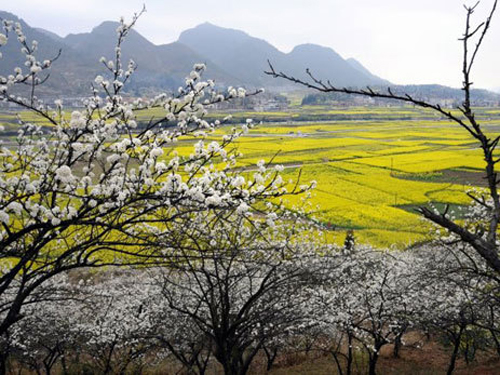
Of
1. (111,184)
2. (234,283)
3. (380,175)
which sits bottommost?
(380,175)

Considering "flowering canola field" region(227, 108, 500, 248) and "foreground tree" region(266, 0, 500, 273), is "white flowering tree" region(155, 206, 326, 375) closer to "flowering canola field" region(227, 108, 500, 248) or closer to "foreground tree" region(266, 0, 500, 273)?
"foreground tree" region(266, 0, 500, 273)

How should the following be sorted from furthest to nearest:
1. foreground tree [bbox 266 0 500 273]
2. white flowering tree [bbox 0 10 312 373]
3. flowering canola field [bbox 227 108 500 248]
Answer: flowering canola field [bbox 227 108 500 248] < white flowering tree [bbox 0 10 312 373] < foreground tree [bbox 266 0 500 273]

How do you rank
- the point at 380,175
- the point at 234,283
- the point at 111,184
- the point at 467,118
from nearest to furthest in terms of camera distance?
the point at 467,118 < the point at 111,184 < the point at 234,283 < the point at 380,175

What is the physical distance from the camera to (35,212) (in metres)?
5.00

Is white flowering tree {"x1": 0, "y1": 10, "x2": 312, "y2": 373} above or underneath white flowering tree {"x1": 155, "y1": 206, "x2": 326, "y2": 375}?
above

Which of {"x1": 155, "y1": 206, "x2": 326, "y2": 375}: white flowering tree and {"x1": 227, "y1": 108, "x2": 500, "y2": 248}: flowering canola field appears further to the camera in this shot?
{"x1": 227, "y1": 108, "x2": 500, "y2": 248}: flowering canola field

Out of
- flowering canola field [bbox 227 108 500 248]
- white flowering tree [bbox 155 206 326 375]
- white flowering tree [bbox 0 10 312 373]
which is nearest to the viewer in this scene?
white flowering tree [bbox 0 10 312 373]

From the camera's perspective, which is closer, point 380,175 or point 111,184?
point 111,184

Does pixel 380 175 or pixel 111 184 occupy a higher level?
pixel 111 184

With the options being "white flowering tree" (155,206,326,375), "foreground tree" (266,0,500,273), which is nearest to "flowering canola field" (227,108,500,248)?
"white flowering tree" (155,206,326,375)

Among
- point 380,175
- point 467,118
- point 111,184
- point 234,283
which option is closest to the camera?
point 467,118

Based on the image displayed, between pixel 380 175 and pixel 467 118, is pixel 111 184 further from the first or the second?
pixel 380 175

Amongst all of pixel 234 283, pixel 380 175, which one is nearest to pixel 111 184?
pixel 234 283

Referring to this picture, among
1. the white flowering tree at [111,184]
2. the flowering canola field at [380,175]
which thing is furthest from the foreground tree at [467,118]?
the flowering canola field at [380,175]
